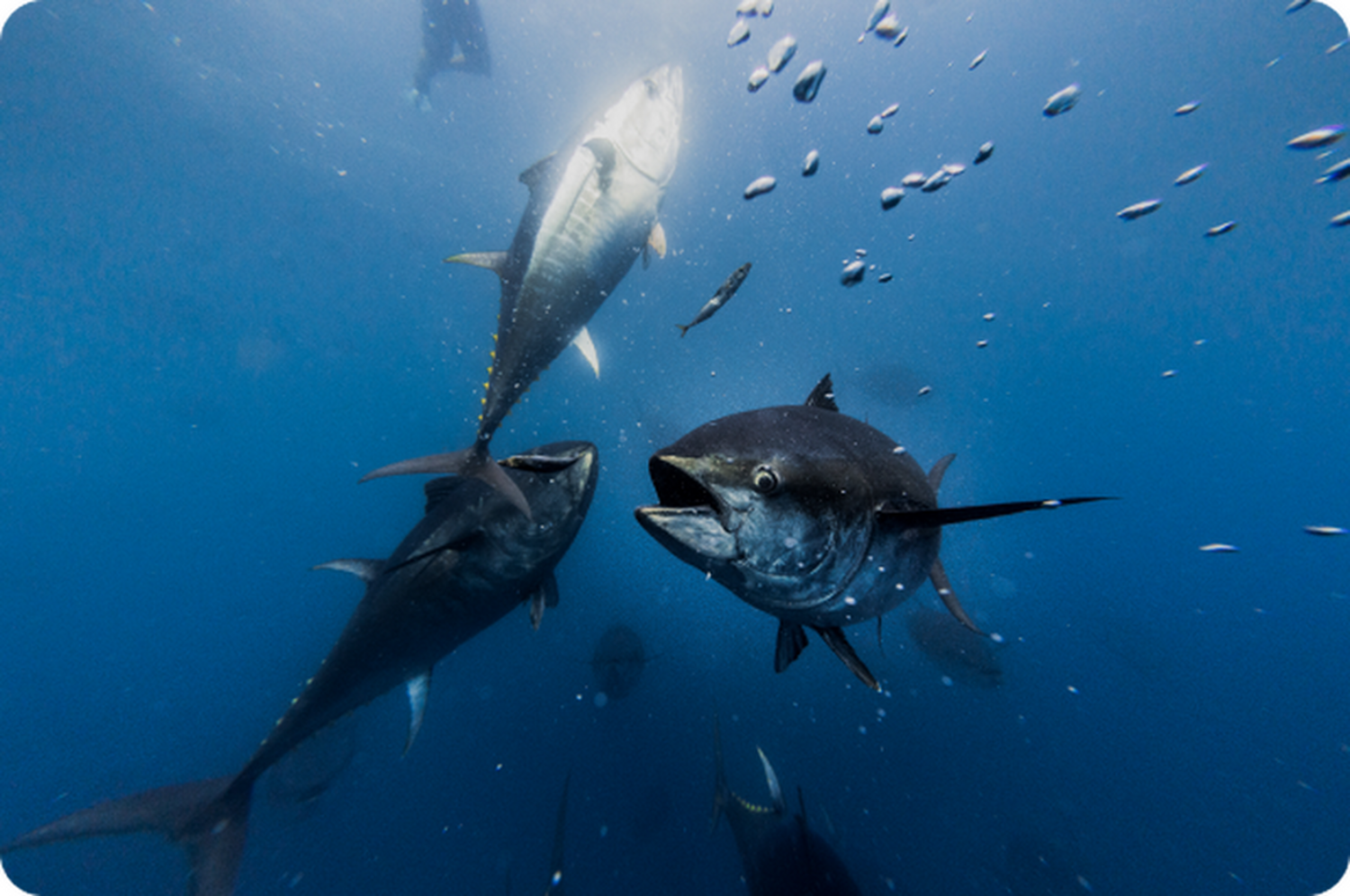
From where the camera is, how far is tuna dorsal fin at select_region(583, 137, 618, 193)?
2.90 m

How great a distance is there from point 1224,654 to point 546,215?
1246 inches

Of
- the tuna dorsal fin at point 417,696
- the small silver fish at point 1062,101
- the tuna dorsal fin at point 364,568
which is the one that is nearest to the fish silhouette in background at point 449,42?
the small silver fish at point 1062,101

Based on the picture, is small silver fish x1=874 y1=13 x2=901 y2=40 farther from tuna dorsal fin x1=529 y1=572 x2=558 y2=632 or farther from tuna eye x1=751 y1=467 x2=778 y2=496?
tuna dorsal fin x1=529 y1=572 x2=558 y2=632

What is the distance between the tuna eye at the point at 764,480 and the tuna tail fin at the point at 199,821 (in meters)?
4.90

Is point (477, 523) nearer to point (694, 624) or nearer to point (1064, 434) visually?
point (694, 624)

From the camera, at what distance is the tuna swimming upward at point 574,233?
2.92 m

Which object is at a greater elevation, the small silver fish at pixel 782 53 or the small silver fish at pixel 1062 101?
the small silver fish at pixel 782 53

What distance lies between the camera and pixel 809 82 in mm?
2648

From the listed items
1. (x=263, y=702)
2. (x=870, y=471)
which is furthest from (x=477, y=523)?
(x=263, y=702)

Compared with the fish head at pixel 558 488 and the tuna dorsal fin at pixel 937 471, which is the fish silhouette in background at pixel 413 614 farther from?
the tuna dorsal fin at pixel 937 471

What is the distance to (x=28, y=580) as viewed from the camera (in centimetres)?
1705

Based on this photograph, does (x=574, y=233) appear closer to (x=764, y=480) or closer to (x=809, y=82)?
(x=809, y=82)

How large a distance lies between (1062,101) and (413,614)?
5671 millimetres

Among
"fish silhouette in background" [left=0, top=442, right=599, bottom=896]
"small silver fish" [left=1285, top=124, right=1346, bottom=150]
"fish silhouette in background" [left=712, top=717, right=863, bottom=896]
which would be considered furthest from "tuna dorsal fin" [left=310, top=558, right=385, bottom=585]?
"small silver fish" [left=1285, top=124, right=1346, bottom=150]
